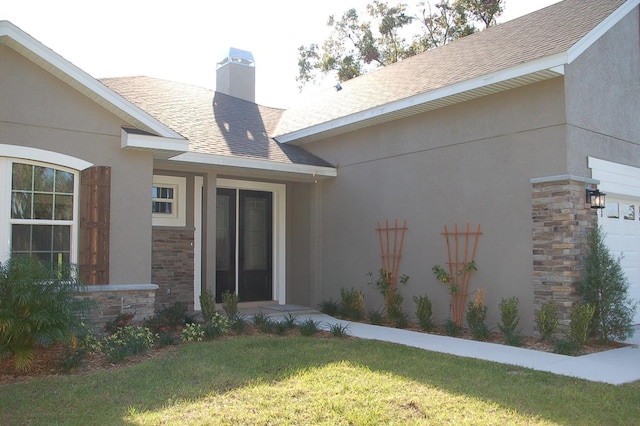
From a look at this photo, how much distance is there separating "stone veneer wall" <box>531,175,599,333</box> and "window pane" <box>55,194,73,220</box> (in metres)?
7.02

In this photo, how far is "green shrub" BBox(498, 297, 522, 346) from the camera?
327 inches

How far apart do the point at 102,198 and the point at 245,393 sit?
4.32 metres

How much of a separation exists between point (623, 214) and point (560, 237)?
7.48 feet

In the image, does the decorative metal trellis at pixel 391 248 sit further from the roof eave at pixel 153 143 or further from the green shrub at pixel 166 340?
the green shrub at pixel 166 340

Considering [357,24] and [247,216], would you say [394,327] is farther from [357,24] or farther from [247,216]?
[357,24]

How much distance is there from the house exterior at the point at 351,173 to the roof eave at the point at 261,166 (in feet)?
0.13

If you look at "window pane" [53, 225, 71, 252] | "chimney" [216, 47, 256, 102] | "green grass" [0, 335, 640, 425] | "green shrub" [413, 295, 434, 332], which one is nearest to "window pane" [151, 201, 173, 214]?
"window pane" [53, 225, 71, 252]

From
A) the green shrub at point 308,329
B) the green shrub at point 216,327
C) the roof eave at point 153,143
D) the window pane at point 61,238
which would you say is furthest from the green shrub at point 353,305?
the window pane at point 61,238

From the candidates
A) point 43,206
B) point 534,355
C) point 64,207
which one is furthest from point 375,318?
point 43,206

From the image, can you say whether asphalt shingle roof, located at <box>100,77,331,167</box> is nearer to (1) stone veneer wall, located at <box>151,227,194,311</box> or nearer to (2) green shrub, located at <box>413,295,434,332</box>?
(1) stone veneer wall, located at <box>151,227,194,311</box>

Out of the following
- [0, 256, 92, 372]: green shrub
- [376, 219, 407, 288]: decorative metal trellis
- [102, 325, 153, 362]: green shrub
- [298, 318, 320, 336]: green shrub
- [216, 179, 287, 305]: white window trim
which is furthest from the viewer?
A: [216, 179, 287, 305]: white window trim

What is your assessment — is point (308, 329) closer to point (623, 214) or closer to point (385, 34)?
point (623, 214)

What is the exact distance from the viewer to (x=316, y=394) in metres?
5.61

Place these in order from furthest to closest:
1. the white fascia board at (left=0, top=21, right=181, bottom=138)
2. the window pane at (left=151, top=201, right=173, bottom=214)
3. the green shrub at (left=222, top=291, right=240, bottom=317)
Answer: the window pane at (left=151, top=201, right=173, bottom=214), the green shrub at (left=222, top=291, right=240, bottom=317), the white fascia board at (left=0, top=21, right=181, bottom=138)
